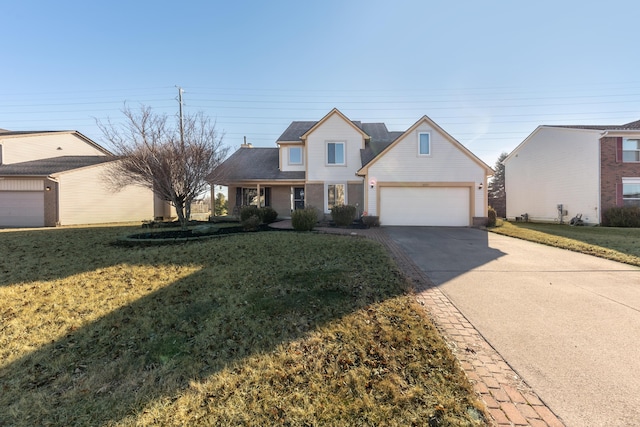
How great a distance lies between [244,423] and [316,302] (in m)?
2.43

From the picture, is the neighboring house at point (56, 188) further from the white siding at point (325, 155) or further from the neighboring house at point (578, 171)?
the neighboring house at point (578, 171)

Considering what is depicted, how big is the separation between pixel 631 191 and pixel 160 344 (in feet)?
87.2

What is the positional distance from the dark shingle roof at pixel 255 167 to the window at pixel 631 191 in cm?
2102

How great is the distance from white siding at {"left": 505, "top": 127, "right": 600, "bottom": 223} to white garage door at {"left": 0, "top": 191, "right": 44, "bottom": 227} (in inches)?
1449

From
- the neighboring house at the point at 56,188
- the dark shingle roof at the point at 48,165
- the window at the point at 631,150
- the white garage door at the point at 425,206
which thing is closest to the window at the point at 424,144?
the white garage door at the point at 425,206

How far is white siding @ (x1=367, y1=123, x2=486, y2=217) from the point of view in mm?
15570

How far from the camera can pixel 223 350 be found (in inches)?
133

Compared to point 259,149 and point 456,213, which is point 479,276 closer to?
point 456,213

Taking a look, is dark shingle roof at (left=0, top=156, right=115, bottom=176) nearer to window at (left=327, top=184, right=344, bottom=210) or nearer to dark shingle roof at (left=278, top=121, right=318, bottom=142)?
dark shingle roof at (left=278, top=121, right=318, bottom=142)

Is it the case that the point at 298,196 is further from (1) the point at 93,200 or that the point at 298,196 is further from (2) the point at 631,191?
(2) the point at 631,191

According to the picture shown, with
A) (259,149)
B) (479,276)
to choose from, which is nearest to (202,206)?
(259,149)

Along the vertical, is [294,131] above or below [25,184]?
above

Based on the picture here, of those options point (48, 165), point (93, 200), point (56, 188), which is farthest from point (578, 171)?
point (48, 165)

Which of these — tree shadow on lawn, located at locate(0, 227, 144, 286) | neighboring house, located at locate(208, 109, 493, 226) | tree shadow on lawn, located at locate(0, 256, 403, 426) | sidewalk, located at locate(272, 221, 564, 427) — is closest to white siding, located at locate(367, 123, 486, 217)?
neighboring house, located at locate(208, 109, 493, 226)
